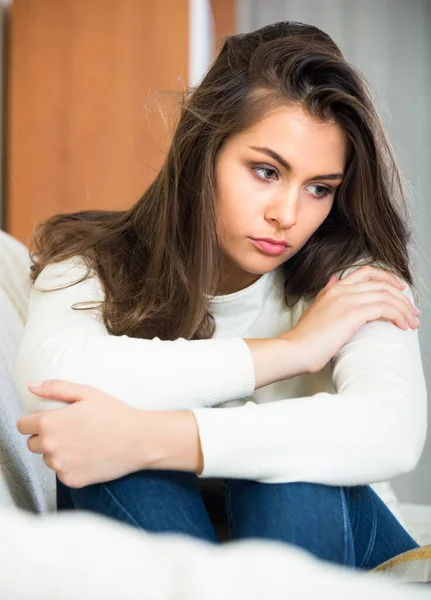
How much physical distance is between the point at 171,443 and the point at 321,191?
53 centimetres

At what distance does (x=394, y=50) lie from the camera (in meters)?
3.10

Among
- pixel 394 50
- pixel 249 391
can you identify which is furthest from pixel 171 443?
Result: pixel 394 50

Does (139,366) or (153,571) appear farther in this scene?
(139,366)

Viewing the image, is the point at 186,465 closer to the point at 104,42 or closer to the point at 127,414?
the point at 127,414

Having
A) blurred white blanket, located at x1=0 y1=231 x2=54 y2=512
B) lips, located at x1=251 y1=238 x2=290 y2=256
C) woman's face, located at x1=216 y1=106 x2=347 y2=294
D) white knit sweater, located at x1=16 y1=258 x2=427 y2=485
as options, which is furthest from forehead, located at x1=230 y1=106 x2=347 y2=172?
blurred white blanket, located at x1=0 y1=231 x2=54 y2=512

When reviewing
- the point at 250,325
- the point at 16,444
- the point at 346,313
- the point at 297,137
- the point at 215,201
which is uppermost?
the point at 297,137

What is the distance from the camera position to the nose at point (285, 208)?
116 centimetres

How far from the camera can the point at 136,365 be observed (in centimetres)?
98

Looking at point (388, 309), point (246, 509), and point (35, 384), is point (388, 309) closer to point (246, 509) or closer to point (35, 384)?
point (246, 509)

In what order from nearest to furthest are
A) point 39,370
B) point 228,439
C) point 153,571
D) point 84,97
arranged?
point 153,571
point 228,439
point 39,370
point 84,97

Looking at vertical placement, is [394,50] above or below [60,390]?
above

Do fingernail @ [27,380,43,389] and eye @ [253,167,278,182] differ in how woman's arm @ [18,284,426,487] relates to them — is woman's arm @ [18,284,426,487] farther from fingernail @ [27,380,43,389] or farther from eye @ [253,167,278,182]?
eye @ [253,167,278,182]

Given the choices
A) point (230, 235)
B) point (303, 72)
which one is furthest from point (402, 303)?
point (303, 72)

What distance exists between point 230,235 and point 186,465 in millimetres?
439
